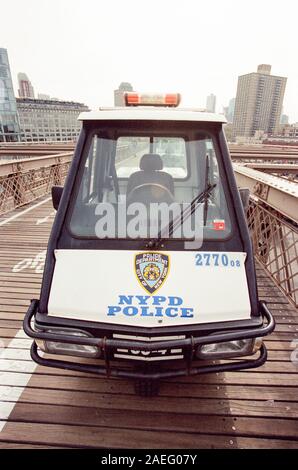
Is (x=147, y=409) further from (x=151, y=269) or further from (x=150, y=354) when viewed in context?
(x=151, y=269)

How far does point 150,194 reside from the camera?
2340mm

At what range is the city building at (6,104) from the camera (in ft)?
173

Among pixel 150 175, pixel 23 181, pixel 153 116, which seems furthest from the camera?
pixel 23 181

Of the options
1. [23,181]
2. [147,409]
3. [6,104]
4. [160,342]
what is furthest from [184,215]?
[6,104]

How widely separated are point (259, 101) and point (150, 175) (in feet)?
514

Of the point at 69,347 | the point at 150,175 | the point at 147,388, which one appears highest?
the point at 150,175

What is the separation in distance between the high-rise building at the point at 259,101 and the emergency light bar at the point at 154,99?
141m

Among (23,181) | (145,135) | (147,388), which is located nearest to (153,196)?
(145,135)

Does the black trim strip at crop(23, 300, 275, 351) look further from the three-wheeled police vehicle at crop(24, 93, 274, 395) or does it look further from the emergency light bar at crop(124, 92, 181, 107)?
the emergency light bar at crop(124, 92, 181, 107)

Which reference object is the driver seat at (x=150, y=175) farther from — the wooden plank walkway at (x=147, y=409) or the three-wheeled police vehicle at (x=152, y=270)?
the wooden plank walkway at (x=147, y=409)

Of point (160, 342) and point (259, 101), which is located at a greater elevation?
point (259, 101)

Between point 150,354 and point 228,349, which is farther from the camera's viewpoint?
point 228,349

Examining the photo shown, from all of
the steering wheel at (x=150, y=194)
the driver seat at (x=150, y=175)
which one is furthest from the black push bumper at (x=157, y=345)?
the driver seat at (x=150, y=175)

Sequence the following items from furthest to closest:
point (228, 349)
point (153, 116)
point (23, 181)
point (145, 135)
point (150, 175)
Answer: point (23, 181) → point (150, 175) → point (145, 135) → point (153, 116) → point (228, 349)
